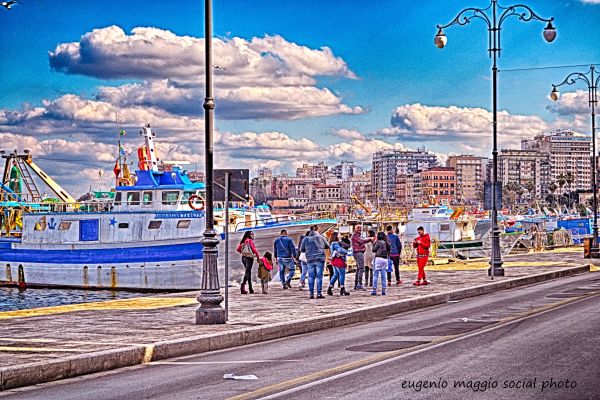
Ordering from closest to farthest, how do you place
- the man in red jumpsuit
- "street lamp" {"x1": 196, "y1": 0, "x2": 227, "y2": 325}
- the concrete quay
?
the concrete quay, "street lamp" {"x1": 196, "y1": 0, "x2": 227, "y2": 325}, the man in red jumpsuit

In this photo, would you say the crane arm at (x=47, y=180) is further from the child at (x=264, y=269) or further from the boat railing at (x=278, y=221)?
the child at (x=264, y=269)

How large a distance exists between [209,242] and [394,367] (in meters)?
5.94

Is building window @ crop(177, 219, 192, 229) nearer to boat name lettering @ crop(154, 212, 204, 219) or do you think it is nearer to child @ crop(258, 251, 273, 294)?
boat name lettering @ crop(154, 212, 204, 219)

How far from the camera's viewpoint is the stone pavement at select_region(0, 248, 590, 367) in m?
14.1

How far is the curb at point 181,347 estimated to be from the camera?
466 inches

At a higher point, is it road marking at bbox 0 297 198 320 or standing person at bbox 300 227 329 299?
standing person at bbox 300 227 329 299

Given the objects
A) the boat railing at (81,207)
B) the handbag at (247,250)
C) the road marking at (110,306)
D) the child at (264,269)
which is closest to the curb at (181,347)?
the child at (264,269)

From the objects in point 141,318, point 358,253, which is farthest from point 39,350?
point 358,253

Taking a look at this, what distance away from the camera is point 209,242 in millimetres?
17094

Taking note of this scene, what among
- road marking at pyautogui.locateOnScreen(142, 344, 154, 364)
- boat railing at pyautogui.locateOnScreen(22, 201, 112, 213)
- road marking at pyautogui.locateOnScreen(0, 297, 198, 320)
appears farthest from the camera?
boat railing at pyautogui.locateOnScreen(22, 201, 112, 213)

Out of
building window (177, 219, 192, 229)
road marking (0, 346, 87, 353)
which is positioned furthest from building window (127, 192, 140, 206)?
road marking (0, 346, 87, 353)

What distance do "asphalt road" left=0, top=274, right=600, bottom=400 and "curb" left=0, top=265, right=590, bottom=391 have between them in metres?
0.24

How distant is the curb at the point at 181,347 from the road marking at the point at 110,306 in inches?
185

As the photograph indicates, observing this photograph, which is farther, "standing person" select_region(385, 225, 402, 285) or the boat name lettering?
the boat name lettering
